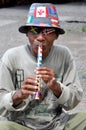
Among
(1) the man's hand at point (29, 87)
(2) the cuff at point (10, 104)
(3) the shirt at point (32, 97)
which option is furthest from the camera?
(3) the shirt at point (32, 97)

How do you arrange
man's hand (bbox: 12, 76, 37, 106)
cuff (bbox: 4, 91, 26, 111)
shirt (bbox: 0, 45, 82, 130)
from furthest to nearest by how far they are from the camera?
1. shirt (bbox: 0, 45, 82, 130)
2. cuff (bbox: 4, 91, 26, 111)
3. man's hand (bbox: 12, 76, 37, 106)

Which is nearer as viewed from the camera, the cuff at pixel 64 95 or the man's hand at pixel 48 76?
the man's hand at pixel 48 76

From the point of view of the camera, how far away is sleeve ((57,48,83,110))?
2.90 metres

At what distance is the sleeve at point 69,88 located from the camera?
2900 mm

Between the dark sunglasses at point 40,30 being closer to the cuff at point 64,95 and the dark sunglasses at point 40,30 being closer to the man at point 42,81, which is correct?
the man at point 42,81

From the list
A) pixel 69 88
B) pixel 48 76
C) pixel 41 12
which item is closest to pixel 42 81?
pixel 48 76

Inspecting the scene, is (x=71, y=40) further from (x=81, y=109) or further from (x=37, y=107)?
(x=37, y=107)

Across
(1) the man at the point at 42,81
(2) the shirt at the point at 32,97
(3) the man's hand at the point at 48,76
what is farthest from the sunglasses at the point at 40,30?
(3) the man's hand at the point at 48,76

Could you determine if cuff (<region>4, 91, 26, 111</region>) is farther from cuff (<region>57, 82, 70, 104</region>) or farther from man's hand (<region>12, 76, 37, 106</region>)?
cuff (<region>57, 82, 70, 104</region>)

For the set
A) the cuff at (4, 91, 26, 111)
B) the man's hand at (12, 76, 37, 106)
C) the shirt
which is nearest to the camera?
the man's hand at (12, 76, 37, 106)

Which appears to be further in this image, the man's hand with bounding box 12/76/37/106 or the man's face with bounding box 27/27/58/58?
the man's face with bounding box 27/27/58/58

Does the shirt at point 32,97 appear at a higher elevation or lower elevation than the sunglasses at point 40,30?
lower

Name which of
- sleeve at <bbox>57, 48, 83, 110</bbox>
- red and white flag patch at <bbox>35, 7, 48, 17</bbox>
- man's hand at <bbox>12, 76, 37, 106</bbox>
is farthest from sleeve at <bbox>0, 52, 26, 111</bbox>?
red and white flag patch at <bbox>35, 7, 48, 17</bbox>

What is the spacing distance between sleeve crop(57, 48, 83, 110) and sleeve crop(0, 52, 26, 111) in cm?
25
